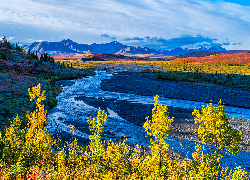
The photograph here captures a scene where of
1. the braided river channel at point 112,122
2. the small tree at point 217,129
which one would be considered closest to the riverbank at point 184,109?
the braided river channel at point 112,122

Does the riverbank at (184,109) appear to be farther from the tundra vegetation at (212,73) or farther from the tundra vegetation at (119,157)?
the tundra vegetation at (212,73)

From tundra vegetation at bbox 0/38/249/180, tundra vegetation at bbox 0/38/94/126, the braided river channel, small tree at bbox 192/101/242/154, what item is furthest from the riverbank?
tundra vegetation at bbox 0/38/94/126

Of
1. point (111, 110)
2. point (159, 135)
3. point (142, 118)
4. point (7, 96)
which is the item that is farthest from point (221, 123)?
point (7, 96)

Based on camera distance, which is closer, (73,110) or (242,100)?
(73,110)

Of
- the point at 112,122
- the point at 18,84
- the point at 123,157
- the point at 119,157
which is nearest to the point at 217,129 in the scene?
the point at 123,157

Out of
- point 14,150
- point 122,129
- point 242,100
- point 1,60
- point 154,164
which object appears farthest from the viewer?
point 1,60

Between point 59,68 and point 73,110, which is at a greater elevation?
point 59,68

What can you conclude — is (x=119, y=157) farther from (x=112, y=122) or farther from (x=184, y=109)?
(x=184, y=109)

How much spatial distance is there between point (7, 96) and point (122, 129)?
2669 cm

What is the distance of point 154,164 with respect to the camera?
31.6 ft

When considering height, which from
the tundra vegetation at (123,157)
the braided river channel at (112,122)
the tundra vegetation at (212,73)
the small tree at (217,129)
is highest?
the tundra vegetation at (212,73)

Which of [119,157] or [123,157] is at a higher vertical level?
[119,157]

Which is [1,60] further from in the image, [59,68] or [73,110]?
[73,110]

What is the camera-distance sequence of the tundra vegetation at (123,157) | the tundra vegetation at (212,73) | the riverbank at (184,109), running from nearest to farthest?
the tundra vegetation at (123,157)
the riverbank at (184,109)
the tundra vegetation at (212,73)
